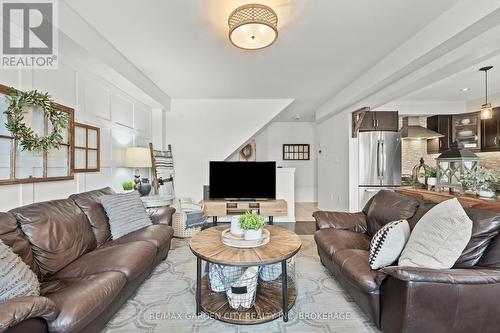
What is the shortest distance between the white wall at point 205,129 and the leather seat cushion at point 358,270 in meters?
3.37

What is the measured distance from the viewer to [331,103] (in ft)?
16.2

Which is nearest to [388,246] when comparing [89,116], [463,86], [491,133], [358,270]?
[358,270]

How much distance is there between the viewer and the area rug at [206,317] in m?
1.75

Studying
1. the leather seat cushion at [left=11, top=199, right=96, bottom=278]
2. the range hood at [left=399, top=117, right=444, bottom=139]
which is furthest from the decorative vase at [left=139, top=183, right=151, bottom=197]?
the range hood at [left=399, top=117, right=444, bottom=139]

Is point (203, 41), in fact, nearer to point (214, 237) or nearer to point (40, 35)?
point (40, 35)

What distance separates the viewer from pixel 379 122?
4.78 metres

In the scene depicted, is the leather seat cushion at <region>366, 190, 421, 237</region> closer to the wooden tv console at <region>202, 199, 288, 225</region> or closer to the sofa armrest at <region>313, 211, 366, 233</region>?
the sofa armrest at <region>313, 211, 366, 233</region>

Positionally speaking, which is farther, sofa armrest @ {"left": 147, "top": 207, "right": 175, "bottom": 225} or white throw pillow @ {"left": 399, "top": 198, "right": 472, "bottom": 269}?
sofa armrest @ {"left": 147, "top": 207, "right": 175, "bottom": 225}

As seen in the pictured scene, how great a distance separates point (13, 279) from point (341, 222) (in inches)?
110

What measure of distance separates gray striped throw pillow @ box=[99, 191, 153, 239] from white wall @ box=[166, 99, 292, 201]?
2.21 m

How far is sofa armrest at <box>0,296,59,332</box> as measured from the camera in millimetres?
1016

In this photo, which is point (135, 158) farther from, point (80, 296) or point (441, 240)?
point (441, 240)

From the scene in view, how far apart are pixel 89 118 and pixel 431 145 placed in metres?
6.60

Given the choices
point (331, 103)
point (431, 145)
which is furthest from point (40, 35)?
point (431, 145)
